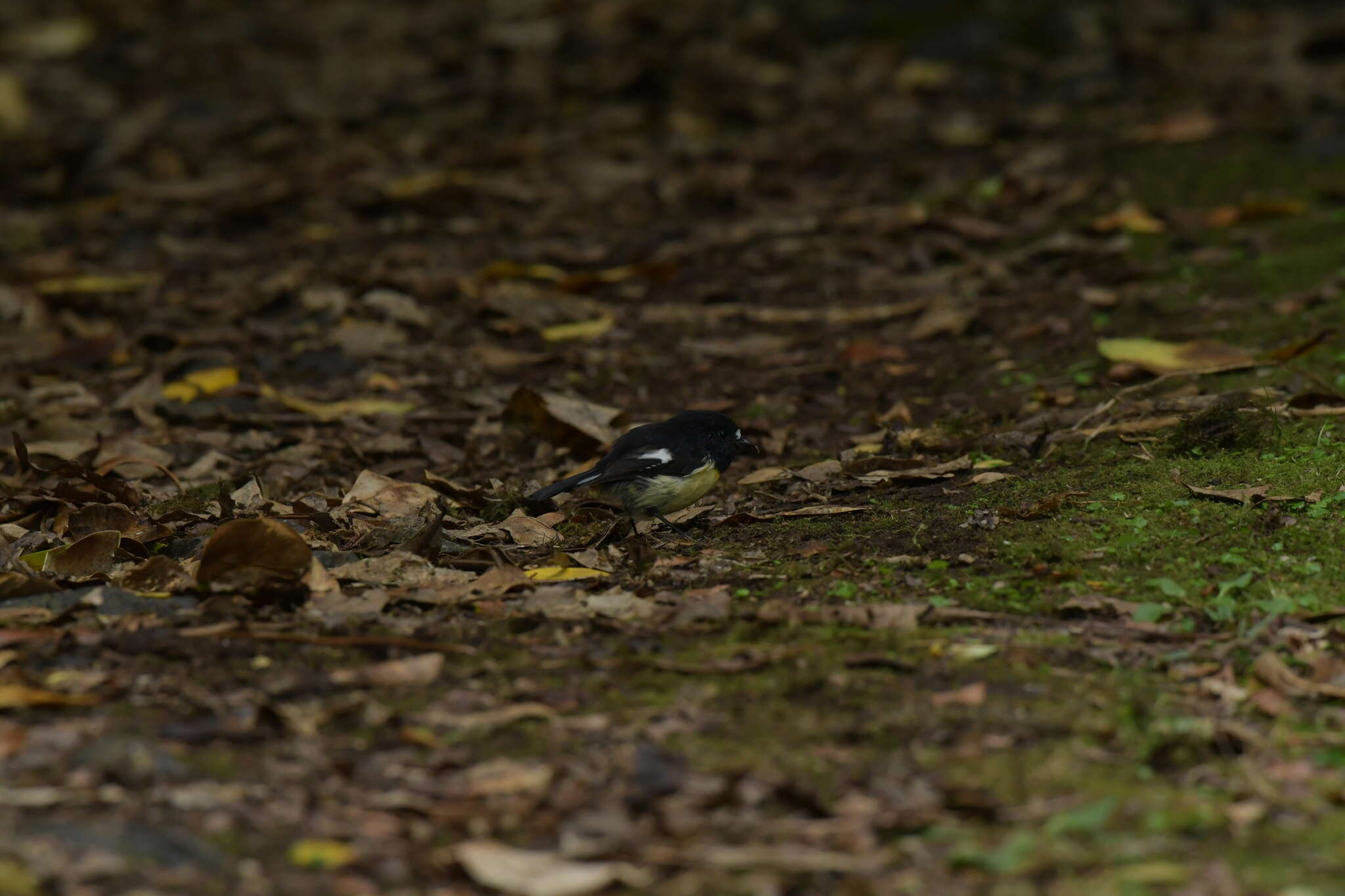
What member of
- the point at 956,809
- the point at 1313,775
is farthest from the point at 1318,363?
the point at 956,809

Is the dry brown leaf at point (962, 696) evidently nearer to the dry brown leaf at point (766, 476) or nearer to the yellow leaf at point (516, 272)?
the dry brown leaf at point (766, 476)

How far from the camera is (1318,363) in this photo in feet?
20.8

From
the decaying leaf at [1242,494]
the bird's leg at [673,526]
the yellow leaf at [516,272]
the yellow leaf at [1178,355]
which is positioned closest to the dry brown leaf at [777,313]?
the yellow leaf at [516,272]

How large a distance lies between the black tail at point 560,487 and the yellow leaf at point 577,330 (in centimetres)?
235

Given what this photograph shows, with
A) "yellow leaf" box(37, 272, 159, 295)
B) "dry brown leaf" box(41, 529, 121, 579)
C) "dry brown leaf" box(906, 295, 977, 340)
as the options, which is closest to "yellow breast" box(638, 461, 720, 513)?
"dry brown leaf" box(41, 529, 121, 579)

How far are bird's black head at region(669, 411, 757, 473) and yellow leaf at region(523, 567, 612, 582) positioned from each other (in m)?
1.11

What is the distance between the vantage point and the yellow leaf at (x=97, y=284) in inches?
337

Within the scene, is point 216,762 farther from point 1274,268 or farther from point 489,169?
point 489,169

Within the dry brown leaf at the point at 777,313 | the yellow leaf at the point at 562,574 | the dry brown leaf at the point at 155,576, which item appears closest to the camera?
the dry brown leaf at the point at 155,576

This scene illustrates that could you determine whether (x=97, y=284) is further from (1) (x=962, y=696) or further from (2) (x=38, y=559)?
(1) (x=962, y=696)

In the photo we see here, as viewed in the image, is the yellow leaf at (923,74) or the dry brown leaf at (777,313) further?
the yellow leaf at (923,74)

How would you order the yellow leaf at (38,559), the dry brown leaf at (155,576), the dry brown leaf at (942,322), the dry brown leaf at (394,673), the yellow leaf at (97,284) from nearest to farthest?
the dry brown leaf at (394,673) → the dry brown leaf at (155,576) → the yellow leaf at (38,559) → the dry brown leaf at (942,322) → the yellow leaf at (97,284)

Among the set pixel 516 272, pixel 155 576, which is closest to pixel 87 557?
pixel 155 576

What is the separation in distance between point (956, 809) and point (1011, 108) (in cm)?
938
